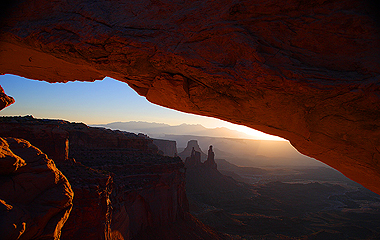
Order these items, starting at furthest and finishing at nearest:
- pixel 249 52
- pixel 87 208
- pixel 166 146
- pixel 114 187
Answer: pixel 166 146 → pixel 114 187 → pixel 87 208 → pixel 249 52

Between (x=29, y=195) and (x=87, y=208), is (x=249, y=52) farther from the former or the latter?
(x=87, y=208)

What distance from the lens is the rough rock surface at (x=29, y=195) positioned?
3.19 metres

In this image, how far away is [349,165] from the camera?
6.42 metres

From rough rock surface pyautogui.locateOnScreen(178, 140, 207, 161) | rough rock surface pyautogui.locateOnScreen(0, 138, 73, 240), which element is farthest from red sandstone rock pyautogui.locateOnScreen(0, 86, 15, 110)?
rough rock surface pyautogui.locateOnScreen(178, 140, 207, 161)

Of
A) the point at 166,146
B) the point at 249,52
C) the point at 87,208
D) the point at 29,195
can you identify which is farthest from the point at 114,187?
the point at 166,146

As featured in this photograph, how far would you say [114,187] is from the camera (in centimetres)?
1725

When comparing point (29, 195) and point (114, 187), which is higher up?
point (29, 195)

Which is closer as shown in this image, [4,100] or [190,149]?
[4,100]

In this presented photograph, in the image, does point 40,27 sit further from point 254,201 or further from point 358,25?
point 254,201

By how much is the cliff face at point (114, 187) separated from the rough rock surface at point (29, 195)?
31.1 ft

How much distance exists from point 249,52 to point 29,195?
212 inches

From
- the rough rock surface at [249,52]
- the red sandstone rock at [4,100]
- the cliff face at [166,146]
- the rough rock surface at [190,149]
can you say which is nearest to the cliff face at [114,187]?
the red sandstone rock at [4,100]

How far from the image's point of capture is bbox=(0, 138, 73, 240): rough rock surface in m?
3.19

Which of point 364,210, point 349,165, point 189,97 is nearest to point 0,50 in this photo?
point 189,97
